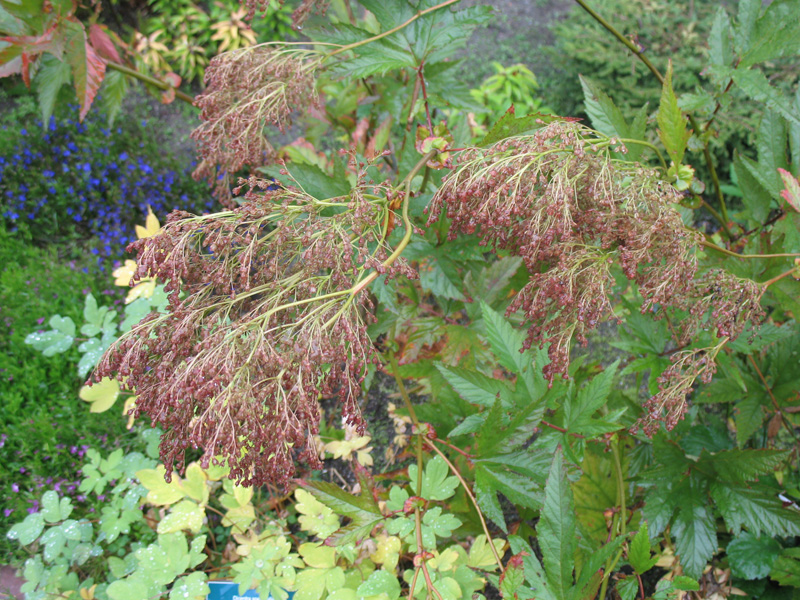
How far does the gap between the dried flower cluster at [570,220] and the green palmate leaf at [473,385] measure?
40 cm

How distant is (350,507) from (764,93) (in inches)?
67.5

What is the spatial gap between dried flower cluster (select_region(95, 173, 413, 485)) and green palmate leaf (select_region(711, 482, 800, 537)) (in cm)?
134

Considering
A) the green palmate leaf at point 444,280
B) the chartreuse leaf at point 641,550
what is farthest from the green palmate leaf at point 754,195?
the chartreuse leaf at point 641,550

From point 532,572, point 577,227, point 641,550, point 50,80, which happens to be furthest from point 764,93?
point 50,80

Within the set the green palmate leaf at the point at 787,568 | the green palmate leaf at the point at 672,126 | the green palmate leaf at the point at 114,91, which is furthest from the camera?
the green palmate leaf at the point at 114,91

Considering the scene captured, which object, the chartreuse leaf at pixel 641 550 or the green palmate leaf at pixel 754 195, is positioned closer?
the chartreuse leaf at pixel 641 550

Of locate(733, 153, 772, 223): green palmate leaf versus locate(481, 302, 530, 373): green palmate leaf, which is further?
locate(733, 153, 772, 223): green palmate leaf

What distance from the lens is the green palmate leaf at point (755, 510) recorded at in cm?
164

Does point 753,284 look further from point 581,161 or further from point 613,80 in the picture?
point 613,80

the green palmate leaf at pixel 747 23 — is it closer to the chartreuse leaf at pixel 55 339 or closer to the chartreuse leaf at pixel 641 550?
the chartreuse leaf at pixel 641 550

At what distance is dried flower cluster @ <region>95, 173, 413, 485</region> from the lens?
94 cm

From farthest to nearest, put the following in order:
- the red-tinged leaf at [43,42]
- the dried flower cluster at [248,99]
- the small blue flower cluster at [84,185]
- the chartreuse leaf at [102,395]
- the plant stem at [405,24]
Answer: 1. the small blue flower cluster at [84,185]
2. the chartreuse leaf at [102,395]
3. the red-tinged leaf at [43,42]
4. the plant stem at [405,24]
5. the dried flower cluster at [248,99]

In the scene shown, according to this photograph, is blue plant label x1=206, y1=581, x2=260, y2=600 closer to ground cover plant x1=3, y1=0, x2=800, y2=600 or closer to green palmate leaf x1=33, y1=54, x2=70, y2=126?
ground cover plant x1=3, y1=0, x2=800, y2=600

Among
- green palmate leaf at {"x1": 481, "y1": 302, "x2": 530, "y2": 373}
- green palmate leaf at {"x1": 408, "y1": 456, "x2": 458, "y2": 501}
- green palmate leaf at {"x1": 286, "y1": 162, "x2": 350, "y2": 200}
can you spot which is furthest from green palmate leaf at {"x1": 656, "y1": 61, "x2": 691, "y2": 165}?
green palmate leaf at {"x1": 408, "y1": 456, "x2": 458, "y2": 501}
